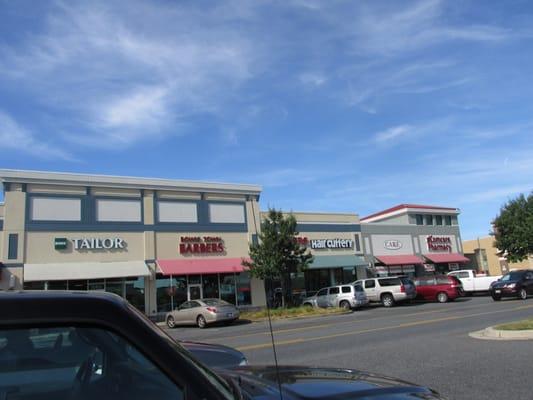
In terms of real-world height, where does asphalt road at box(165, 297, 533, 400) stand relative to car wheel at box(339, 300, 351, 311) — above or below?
below

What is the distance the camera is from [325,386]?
101 inches

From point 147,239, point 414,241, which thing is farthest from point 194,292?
point 414,241

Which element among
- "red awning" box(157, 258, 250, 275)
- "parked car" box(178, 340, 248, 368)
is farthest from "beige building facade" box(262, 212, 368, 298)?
"parked car" box(178, 340, 248, 368)

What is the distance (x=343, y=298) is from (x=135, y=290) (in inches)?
497

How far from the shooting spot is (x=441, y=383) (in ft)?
24.0

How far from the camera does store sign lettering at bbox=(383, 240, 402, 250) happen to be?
41.8 m

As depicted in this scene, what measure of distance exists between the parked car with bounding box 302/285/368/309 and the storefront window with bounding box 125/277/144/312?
35.1ft

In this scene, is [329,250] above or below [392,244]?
below

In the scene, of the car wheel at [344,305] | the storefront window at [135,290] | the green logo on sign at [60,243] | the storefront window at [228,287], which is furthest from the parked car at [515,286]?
the green logo on sign at [60,243]

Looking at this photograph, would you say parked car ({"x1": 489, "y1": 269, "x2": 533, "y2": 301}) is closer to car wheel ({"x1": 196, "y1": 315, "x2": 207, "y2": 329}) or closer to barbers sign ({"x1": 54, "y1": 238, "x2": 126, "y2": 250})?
car wheel ({"x1": 196, "y1": 315, "x2": 207, "y2": 329})

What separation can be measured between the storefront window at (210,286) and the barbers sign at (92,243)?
573 centimetres

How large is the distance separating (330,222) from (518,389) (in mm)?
31728

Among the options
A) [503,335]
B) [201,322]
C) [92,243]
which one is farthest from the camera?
[92,243]

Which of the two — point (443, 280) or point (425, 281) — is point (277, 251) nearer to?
point (425, 281)
